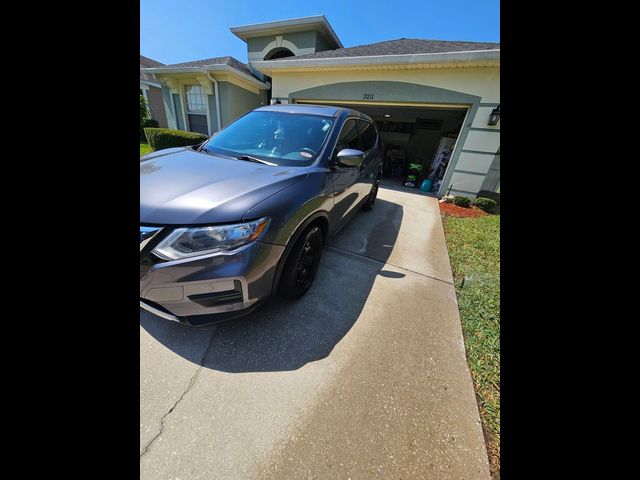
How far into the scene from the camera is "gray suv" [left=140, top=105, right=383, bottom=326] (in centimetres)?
141

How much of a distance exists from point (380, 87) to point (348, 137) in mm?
5392

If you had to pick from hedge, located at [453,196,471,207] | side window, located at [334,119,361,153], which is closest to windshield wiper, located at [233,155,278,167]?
side window, located at [334,119,361,153]

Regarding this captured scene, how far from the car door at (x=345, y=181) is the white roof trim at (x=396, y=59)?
4823 mm

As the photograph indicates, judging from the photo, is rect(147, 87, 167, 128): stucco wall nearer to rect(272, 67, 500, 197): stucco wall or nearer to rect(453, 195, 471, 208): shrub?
rect(272, 67, 500, 197): stucco wall

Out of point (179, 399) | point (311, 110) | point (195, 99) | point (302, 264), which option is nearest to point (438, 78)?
point (311, 110)

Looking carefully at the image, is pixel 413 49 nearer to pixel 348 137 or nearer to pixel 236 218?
pixel 348 137

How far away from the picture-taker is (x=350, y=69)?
7031 millimetres

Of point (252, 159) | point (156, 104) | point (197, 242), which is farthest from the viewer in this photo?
point (156, 104)

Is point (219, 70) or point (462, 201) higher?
point (219, 70)

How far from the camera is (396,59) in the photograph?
635 centimetres

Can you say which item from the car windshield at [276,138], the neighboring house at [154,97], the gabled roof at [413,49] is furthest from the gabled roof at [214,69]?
the car windshield at [276,138]
